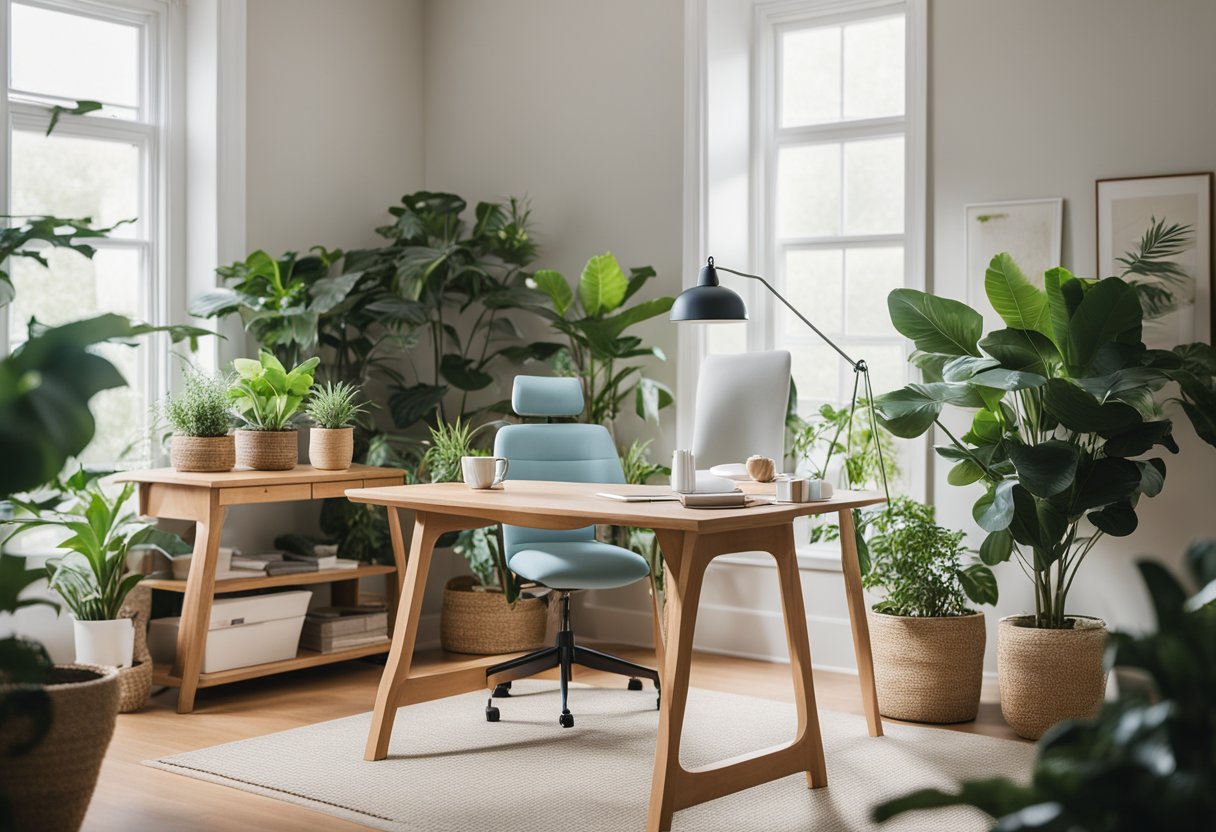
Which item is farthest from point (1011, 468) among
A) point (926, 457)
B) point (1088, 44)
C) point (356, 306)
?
point (356, 306)

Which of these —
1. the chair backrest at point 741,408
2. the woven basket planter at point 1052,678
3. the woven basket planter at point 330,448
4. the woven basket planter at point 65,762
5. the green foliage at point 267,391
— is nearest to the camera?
the woven basket planter at point 65,762

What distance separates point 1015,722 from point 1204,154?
198 centimetres

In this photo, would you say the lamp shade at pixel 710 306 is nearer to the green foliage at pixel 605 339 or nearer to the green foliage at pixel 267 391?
the green foliage at pixel 605 339

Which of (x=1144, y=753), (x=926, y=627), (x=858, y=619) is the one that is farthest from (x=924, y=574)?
(x=1144, y=753)

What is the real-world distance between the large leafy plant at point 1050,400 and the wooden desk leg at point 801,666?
77 centimetres

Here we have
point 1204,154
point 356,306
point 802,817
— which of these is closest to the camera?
point 802,817

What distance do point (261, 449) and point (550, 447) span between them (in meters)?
1.09

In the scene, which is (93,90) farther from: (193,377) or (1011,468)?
(1011,468)

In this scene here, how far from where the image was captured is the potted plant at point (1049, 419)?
3.68 meters

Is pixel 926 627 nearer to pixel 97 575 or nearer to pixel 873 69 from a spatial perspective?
pixel 873 69

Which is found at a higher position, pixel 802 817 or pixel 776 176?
pixel 776 176

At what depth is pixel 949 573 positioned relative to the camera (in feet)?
13.5

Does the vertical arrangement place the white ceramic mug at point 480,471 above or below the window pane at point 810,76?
below

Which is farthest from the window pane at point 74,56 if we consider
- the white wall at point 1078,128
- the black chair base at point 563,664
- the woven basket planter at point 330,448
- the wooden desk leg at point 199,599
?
the white wall at point 1078,128
